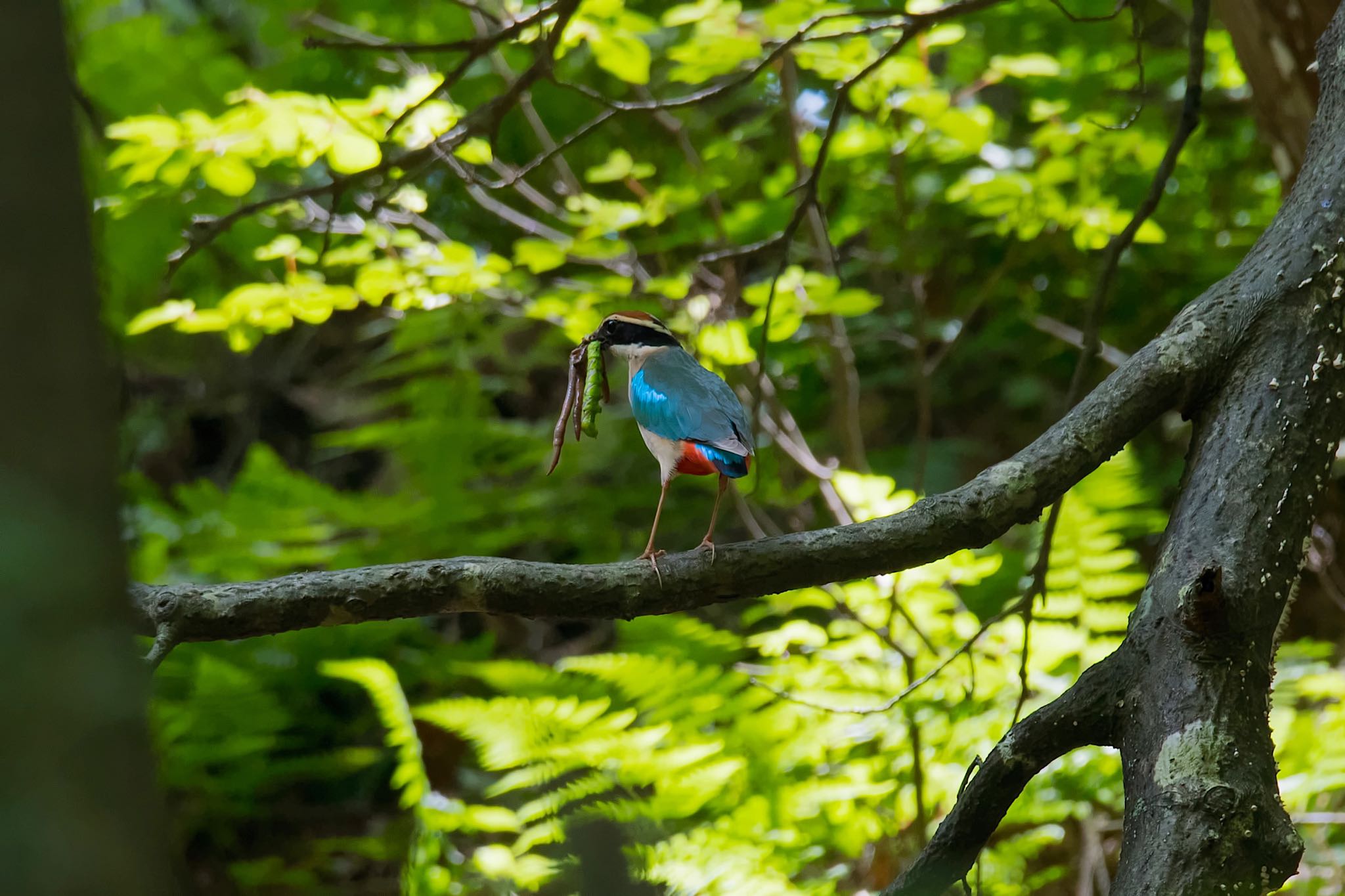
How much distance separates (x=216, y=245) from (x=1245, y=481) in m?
5.18

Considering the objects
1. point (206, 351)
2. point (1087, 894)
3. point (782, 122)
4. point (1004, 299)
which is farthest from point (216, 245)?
point (1087, 894)

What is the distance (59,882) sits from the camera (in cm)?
49

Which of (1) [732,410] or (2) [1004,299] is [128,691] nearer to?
(1) [732,410]

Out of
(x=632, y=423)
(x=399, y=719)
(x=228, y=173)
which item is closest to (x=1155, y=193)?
(x=228, y=173)

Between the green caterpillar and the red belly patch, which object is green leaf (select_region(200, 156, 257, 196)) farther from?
the red belly patch

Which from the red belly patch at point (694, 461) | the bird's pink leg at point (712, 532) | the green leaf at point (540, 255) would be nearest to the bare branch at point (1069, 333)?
the green leaf at point (540, 255)

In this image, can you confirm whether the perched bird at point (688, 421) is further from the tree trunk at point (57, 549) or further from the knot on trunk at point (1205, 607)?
the tree trunk at point (57, 549)

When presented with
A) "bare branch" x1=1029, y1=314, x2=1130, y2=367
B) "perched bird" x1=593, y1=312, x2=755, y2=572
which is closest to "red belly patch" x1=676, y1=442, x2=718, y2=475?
"perched bird" x1=593, y1=312, x2=755, y2=572

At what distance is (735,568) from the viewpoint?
1.70 meters

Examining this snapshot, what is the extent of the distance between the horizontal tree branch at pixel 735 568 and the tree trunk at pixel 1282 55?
4.34 ft

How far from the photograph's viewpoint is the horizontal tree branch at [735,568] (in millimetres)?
1539

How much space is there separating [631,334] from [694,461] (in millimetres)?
561

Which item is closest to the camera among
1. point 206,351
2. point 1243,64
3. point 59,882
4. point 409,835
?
point 59,882

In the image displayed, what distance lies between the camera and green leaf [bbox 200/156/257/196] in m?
2.90
